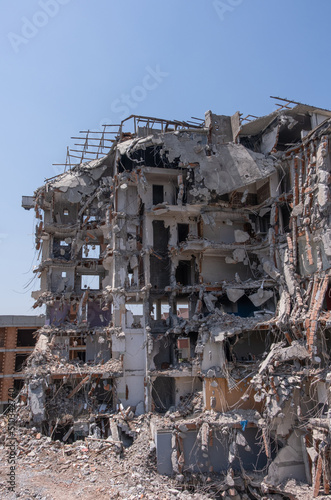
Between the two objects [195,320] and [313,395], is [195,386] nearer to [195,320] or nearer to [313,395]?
[195,320]

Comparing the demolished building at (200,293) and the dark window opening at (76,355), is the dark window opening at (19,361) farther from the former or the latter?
the demolished building at (200,293)

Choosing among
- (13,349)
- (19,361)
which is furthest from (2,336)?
(19,361)

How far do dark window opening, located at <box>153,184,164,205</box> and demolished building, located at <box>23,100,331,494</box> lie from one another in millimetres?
117

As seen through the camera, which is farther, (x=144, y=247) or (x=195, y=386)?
Answer: (x=144, y=247)

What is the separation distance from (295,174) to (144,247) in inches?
463

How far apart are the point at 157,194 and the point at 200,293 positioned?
8943 millimetres

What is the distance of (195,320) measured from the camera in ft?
91.5

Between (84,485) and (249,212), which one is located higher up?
(249,212)

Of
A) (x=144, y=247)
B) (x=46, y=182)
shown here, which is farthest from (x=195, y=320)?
(x=46, y=182)

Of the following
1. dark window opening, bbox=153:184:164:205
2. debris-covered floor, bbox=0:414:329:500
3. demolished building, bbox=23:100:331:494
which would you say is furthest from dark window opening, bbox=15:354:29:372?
dark window opening, bbox=153:184:164:205

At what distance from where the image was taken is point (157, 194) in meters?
32.8

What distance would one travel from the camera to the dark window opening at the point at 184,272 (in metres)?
33.1

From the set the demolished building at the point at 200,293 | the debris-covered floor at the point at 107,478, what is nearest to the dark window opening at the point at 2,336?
the demolished building at the point at 200,293

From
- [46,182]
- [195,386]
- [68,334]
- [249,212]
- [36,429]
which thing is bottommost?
[36,429]
